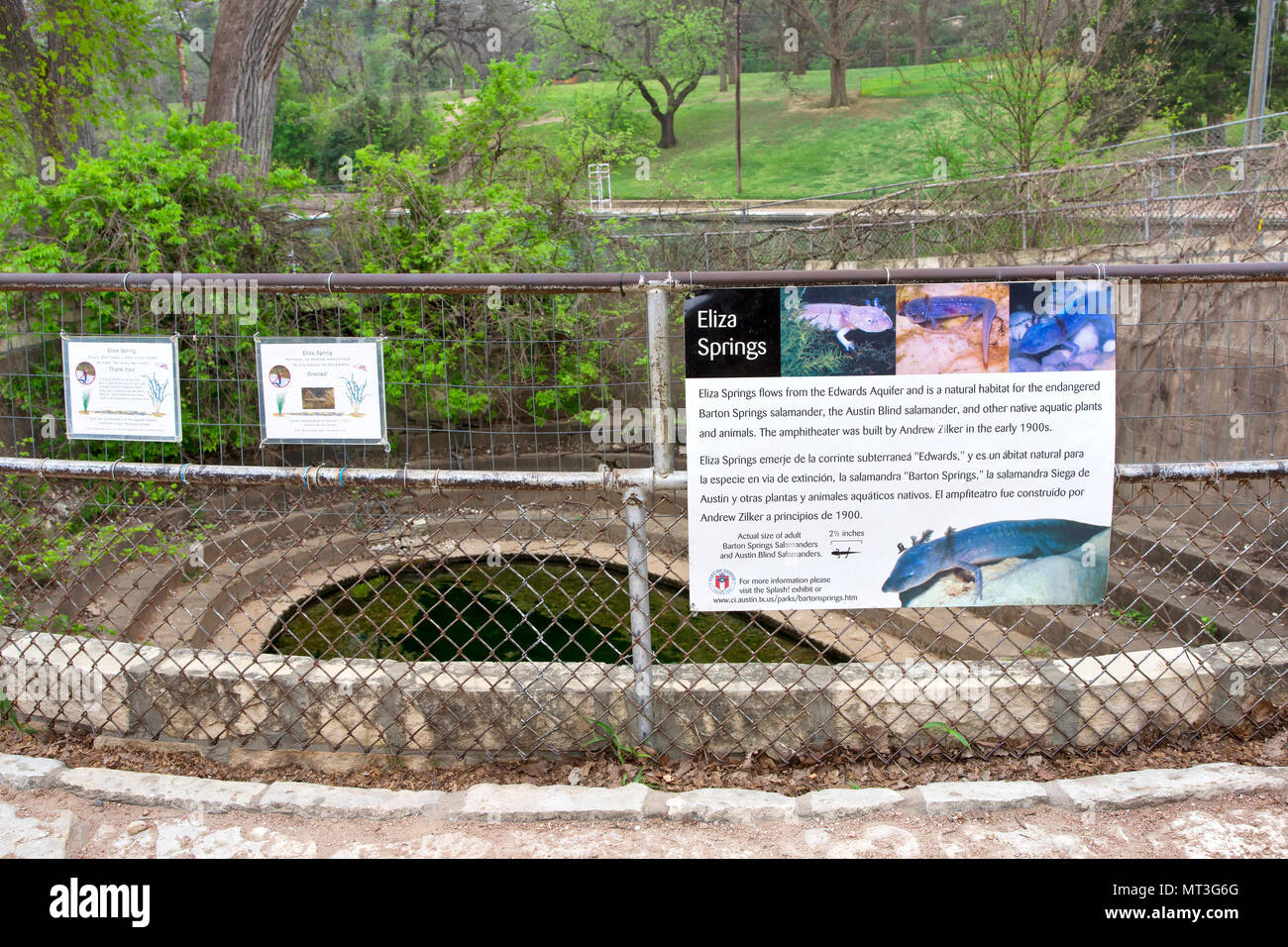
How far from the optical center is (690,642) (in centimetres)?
748

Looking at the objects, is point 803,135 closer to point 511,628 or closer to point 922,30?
point 922,30

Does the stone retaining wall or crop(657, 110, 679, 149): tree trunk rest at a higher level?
crop(657, 110, 679, 149): tree trunk

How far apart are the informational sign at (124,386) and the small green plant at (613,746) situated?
173 centimetres

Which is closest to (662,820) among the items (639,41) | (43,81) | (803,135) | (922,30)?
(43,81)

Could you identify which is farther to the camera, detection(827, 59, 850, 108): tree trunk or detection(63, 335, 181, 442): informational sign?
detection(827, 59, 850, 108): tree trunk

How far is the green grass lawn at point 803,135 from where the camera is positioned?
123ft

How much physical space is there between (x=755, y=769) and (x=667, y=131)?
157 ft

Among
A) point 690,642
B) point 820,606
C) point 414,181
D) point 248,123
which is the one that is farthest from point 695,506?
point 248,123

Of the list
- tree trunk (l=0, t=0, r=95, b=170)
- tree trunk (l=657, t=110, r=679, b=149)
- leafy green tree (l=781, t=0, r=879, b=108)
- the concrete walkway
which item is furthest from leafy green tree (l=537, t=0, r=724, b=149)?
the concrete walkway

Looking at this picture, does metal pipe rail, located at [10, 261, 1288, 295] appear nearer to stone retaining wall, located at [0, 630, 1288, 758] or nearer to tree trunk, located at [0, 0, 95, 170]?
stone retaining wall, located at [0, 630, 1288, 758]

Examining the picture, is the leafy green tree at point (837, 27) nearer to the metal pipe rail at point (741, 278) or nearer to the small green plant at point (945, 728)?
→ the metal pipe rail at point (741, 278)

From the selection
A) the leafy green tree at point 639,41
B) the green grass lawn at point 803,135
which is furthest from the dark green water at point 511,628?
the leafy green tree at point 639,41

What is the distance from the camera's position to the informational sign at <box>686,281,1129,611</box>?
2713 millimetres

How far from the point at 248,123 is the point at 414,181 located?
10.6 ft
